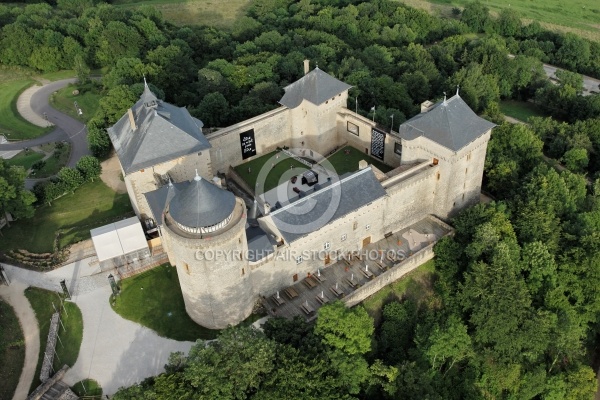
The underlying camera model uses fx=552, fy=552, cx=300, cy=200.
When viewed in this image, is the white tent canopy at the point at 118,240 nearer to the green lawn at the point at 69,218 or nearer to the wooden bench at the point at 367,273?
the green lawn at the point at 69,218

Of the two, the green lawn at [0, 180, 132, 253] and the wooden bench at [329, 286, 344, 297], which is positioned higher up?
the green lawn at [0, 180, 132, 253]

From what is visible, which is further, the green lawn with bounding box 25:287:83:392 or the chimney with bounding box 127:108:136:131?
the chimney with bounding box 127:108:136:131

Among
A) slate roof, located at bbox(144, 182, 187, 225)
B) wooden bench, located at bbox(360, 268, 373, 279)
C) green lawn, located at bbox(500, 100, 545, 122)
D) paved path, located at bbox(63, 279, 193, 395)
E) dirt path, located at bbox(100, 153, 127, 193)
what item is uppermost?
slate roof, located at bbox(144, 182, 187, 225)

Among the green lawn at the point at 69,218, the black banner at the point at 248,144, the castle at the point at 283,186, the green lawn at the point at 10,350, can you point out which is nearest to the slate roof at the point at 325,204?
the castle at the point at 283,186

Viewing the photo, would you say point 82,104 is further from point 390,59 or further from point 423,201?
point 423,201

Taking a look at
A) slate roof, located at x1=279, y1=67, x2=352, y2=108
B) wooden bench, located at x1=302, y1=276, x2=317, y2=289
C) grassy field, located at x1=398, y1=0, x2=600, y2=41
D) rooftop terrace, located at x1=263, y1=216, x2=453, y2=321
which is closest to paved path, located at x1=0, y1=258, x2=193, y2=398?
rooftop terrace, located at x1=263, y1=216, x2=453, y2=321

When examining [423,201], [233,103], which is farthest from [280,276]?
[233,103]

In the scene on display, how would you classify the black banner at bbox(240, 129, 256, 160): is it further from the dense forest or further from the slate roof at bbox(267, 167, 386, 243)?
the slate roof at bbox(267, 167, 386, 243)
